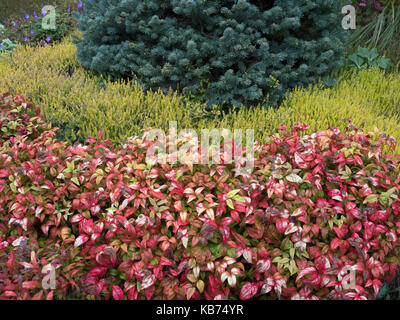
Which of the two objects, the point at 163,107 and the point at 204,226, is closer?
the point at 204,226

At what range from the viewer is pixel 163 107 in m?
3.51

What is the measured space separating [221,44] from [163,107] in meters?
0.83

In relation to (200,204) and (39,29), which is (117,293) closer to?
(200,204)

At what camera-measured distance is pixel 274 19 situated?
3.63m

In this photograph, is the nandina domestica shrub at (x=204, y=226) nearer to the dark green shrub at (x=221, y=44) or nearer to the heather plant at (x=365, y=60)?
the dark green shrub at (x=221, y=44)

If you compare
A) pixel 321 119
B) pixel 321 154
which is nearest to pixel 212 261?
pixel 321 154

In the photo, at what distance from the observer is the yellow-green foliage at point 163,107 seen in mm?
3314

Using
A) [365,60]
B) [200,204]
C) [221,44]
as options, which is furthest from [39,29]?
[200,204]

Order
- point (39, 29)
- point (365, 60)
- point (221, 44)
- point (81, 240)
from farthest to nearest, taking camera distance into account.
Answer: point (39, 29)
point (365, 60)
point (221, 44)
point (81, 240)

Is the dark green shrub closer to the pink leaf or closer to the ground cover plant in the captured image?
the ground cover plant

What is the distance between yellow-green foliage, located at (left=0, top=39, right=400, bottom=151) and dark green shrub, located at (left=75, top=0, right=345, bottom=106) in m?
0.20

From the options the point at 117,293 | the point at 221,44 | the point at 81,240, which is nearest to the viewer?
the point at 117,293

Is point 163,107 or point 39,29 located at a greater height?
point 39,29
